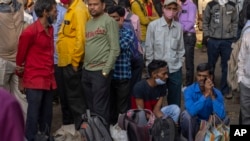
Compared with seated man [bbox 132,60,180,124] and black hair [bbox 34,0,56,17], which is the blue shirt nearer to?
seated man [bbox 132,60,180,124]

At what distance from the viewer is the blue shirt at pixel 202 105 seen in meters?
5.96

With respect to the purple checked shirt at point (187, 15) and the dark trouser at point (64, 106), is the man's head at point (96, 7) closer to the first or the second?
the dark trouser at point (64, 106)

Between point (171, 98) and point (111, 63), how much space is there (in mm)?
1262

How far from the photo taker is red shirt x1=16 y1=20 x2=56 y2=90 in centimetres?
584

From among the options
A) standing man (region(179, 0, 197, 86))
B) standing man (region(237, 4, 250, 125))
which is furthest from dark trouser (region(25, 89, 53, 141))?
standing man (region(179, 0, 197, 86))

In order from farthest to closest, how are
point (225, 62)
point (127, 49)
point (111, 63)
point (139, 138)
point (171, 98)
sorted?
point (225, 62) → point (171, 98) → point (127, 49) → point (111, 63) → point (139, 138)

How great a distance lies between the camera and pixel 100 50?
6.35 meters

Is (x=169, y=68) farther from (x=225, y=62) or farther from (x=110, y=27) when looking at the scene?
(x=225, y=62)

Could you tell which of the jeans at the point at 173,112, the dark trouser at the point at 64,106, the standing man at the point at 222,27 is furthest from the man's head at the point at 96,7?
the standing man at the point at 222,27

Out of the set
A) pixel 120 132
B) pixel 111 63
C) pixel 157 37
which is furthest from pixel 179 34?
pixel 120 132

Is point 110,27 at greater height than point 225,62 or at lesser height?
greater

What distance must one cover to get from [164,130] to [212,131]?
1.56ft

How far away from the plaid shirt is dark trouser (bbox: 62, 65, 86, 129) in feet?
1.47

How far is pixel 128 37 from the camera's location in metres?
6.81
